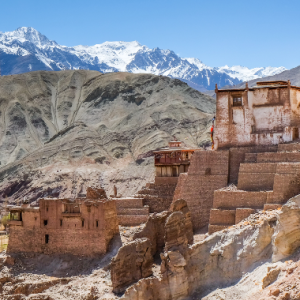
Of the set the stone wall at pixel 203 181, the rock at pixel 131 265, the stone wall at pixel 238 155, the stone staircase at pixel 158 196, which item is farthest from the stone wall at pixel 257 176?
the stone staircase at pixel 158 196

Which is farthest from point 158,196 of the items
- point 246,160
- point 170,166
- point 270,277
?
point 270,277

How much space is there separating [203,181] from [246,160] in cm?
303

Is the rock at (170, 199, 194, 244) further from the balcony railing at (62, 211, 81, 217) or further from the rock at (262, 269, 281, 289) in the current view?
the rock at (262, 269, 281, 289)

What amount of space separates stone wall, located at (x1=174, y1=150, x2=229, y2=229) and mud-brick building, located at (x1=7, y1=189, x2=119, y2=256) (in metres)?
4.91

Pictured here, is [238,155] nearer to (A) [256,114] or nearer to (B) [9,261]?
(A) [256,114]

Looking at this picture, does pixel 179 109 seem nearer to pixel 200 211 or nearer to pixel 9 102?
pixel 9 102

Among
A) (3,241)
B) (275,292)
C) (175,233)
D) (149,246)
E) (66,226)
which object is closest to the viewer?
(275,292)

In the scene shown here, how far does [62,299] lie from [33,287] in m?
2.86

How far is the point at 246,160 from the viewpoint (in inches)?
1502

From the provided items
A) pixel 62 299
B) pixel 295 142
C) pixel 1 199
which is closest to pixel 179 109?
pixel 1 199

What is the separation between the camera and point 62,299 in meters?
33.9

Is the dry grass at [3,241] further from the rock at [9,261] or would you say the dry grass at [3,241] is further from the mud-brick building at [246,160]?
the mud-brick building at [246,160]

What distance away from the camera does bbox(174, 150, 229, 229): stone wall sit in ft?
125

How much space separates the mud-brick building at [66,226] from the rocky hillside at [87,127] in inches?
A: 1272
